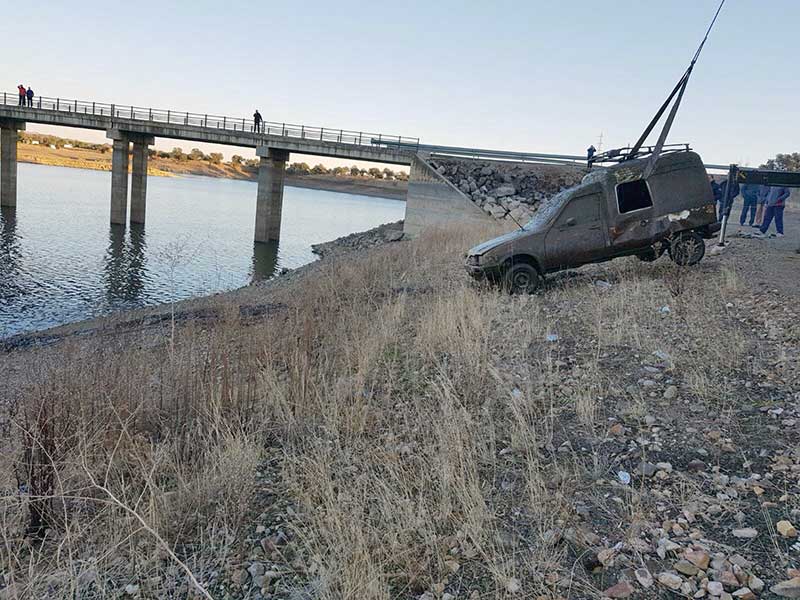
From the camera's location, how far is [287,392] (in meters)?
6.06

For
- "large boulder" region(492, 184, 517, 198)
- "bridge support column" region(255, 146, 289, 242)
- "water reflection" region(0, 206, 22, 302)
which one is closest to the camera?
"water reflection" region(0, 206, 22, 302)

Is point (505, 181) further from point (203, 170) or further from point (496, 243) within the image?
point (203, 170)

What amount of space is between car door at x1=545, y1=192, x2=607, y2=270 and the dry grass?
7.19ft

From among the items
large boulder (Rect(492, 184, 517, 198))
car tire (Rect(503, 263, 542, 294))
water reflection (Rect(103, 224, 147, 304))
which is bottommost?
water reflection (Rect(103, 224, 147, 304))

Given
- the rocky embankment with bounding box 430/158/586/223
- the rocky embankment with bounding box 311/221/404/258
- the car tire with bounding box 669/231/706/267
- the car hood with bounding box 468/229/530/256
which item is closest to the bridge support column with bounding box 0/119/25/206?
the rocky embankment with bounding box 311/221/404/258

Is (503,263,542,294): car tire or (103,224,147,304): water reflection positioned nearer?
(503,263,542,294): car tire

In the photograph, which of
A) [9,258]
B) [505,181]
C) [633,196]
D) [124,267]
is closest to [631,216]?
[633,196]

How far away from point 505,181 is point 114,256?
20091 millimetres

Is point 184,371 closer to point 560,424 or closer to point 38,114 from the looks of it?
point 560,424

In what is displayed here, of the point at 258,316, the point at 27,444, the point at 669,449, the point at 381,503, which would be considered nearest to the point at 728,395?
the point at 669,449

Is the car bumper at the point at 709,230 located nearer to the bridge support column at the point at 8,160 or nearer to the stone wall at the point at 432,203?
the stone wall at the point at 432,203

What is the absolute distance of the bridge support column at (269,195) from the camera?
37781 millimetres

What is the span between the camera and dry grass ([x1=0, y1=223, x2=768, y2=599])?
11.1 ft

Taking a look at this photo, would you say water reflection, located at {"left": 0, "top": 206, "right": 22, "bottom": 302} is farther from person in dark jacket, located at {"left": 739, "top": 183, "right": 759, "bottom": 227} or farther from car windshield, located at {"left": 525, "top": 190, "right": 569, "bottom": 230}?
person in dark jacket, located at {"left": 739, "top": 183, "right": 759, "bottom": 227}
